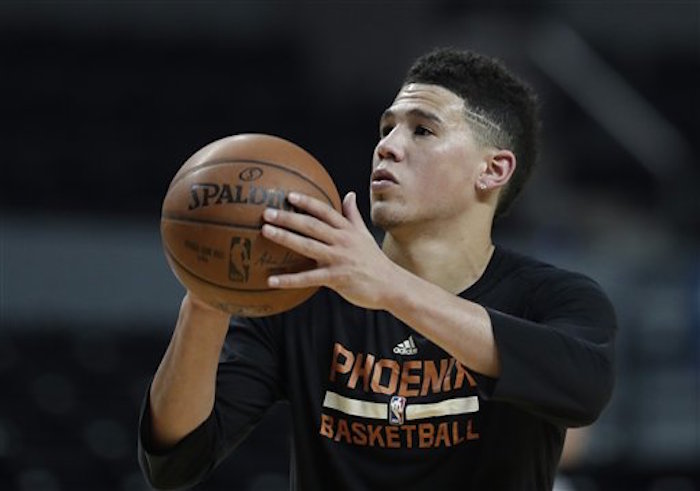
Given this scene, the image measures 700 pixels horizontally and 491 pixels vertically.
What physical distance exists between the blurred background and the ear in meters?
3.28

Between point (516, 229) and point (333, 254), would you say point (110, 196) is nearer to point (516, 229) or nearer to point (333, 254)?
point (516, 229)

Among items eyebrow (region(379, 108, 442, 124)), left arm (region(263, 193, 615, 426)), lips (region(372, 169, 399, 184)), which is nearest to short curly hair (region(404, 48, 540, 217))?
eyebrow (region(379, 108, 442, 124))

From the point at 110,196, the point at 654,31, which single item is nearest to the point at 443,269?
the point at 110,196

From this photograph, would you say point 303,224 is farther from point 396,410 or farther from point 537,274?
point 537,274

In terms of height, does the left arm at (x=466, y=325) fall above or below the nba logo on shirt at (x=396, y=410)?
above

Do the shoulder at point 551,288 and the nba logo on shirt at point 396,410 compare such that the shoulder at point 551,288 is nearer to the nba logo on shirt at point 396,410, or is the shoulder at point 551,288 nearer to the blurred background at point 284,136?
the nba logo on shirt at point 396,410

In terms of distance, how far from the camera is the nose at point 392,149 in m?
3.68

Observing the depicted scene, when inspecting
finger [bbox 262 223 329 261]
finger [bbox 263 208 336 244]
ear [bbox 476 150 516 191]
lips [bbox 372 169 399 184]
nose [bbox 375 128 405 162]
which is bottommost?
finger [bbox 262 223 329 261]

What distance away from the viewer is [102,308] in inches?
460

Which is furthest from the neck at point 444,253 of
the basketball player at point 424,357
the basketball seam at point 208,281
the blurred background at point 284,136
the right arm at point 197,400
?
the blurred background at point 284,136

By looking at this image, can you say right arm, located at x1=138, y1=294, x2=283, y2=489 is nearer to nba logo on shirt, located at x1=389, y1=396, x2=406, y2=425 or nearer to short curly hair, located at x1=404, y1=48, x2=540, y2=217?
nba logo on shirt, located at x1=389, y1=396, x2=406, y2=425

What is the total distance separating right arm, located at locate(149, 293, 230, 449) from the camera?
11.3ft

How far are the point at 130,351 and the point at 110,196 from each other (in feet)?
6.96

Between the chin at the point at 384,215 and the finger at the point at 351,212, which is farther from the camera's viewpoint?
the chin at the point at 384,215
